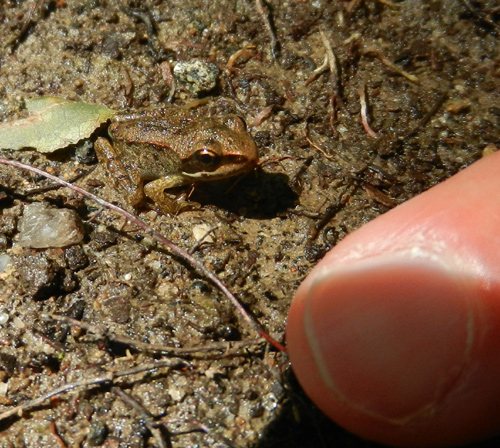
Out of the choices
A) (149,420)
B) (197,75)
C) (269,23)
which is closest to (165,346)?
(149,420)

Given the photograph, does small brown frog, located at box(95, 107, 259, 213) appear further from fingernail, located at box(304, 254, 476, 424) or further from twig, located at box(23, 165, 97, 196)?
fingernail, located at box(304, 254, 476, 424)

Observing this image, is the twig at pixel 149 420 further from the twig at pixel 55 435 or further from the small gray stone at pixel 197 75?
the small gray stone at pixel 197 75

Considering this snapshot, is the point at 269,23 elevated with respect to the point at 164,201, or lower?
elevated

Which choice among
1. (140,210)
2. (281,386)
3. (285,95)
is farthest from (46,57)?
(281,386)

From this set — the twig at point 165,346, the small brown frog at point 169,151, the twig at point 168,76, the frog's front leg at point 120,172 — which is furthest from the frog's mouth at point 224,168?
the twig at point 165,346

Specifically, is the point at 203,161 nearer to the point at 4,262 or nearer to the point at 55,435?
the point at 4,262

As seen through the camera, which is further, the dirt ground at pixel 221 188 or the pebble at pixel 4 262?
the pebble at pixel 4 262
